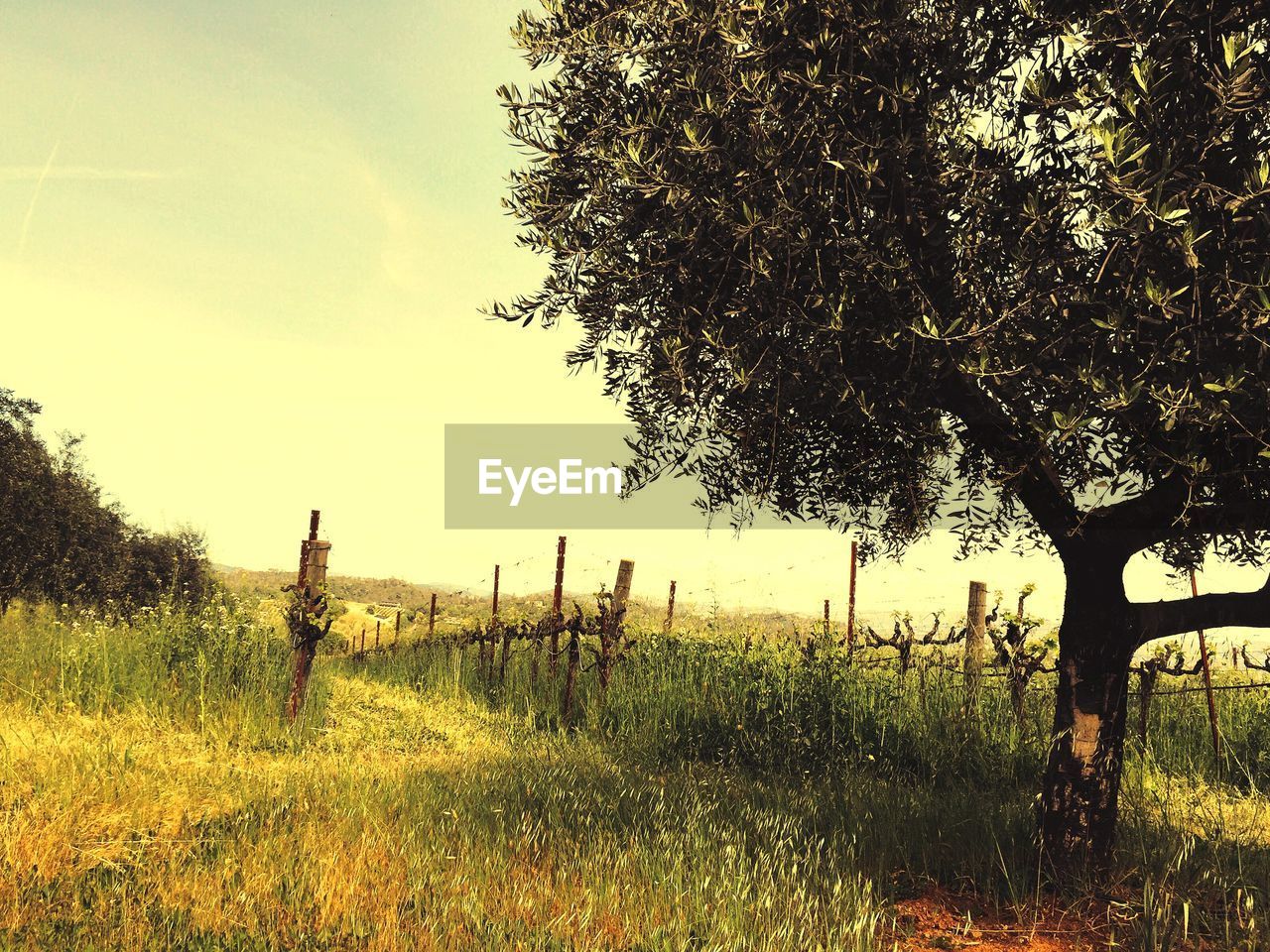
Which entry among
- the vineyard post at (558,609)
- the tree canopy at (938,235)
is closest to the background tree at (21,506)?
the vineyard post at (558,609)

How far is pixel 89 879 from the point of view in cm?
696

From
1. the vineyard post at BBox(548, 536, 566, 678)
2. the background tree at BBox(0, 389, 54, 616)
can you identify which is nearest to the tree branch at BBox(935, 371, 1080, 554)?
the vineyard post at BBox(548, 536, 566, 678)

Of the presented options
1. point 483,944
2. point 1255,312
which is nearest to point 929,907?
point 483,944

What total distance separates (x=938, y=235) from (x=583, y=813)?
21.8ft

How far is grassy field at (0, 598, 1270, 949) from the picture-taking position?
250 inches

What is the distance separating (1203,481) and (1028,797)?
6.46 meters

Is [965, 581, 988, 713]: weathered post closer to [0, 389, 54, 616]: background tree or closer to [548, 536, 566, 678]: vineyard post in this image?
[548, 536, 566, 678]: vineyard post

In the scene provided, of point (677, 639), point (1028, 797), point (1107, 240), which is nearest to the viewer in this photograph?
point (1107, 240)

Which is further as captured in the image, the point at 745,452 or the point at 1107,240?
the point at 745,452

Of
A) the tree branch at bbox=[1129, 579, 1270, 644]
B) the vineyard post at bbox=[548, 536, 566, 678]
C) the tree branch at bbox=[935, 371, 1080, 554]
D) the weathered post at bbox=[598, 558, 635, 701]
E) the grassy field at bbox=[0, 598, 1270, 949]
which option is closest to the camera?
the grassy field at bbox=[0, 598, 1270, 949]

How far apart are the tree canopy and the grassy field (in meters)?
3.30

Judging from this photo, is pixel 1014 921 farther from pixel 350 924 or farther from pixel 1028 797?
pixel 350 924

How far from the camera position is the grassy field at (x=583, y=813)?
6359 millimetres

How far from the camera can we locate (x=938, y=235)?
6.49 metres
